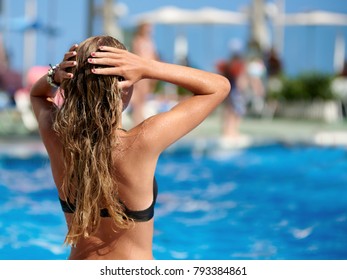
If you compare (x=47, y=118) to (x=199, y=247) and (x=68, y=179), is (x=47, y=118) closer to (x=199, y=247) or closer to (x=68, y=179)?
(x=68, y=179)

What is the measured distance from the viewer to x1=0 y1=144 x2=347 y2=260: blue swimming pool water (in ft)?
14.5

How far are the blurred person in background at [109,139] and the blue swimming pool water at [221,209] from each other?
7.04 ft

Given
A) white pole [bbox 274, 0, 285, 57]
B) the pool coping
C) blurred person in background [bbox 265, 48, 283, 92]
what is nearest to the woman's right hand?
the pool coping

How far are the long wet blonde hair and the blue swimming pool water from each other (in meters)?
2.24

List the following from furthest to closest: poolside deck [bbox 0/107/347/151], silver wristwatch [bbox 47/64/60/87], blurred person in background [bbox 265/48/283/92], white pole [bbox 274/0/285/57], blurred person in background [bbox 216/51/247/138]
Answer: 1. white pole [bbox 274/0/285/57]
2. blurred person in background [bbox 265/48/283/92]
3. blurred person in background [bbox 216/51/247/138]
4. poolside deck [bbox 0/107/347/151]
5. silver wristwatch [bbox 47/64/60/87]

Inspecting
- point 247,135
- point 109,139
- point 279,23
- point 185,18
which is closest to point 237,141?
point 247,135

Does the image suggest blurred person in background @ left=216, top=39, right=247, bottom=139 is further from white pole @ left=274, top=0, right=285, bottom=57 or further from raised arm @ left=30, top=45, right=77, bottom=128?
white pole @ left=274, top=0, right=285, bottom=57

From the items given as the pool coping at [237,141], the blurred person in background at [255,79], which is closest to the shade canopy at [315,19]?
the blurred person in background at [255,79]

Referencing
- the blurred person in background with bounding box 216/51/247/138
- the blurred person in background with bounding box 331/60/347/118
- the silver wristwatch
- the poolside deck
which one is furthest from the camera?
the blurred person in background with bounding box 331/60/347/118

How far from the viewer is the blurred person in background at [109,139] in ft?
6.50

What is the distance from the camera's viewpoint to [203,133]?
10633 mm

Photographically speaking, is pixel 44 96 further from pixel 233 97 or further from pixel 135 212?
pixel 233 97

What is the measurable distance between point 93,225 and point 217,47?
26.4 m
